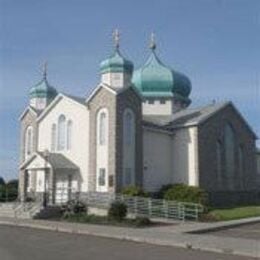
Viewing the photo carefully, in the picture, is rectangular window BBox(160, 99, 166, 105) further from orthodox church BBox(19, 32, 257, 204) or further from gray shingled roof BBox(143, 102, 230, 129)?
gray shingled roof BBox(143, 102, 230, 129)

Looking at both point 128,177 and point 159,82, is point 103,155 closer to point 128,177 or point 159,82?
point 128,177

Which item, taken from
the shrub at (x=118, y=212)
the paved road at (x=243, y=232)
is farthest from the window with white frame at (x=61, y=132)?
the paved road at (x=243, y=232)

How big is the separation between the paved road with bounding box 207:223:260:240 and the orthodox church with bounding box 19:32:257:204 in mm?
11412

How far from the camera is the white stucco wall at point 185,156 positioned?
42312 mm

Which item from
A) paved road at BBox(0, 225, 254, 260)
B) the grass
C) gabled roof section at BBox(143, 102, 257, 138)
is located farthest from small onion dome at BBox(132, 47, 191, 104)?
paved road at BBox(0, 225, 254, 260)

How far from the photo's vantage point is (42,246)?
19.2 metres

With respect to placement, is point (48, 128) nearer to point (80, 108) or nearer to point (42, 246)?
point (80, 108)

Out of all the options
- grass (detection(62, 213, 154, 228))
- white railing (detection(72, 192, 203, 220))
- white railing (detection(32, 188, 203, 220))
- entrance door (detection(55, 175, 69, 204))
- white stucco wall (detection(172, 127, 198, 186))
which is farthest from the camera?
white stucco wall (detection(172, 127, 198, 186))

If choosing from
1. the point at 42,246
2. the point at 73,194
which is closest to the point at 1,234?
the point at 42,246

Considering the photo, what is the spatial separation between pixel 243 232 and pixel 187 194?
41.5 feet

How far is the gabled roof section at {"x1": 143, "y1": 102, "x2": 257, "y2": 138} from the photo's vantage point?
142 feet

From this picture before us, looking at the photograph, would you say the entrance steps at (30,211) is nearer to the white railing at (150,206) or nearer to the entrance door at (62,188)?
the white railing at (150,206)

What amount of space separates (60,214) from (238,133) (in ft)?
60.2

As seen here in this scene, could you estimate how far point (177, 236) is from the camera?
22406mm
